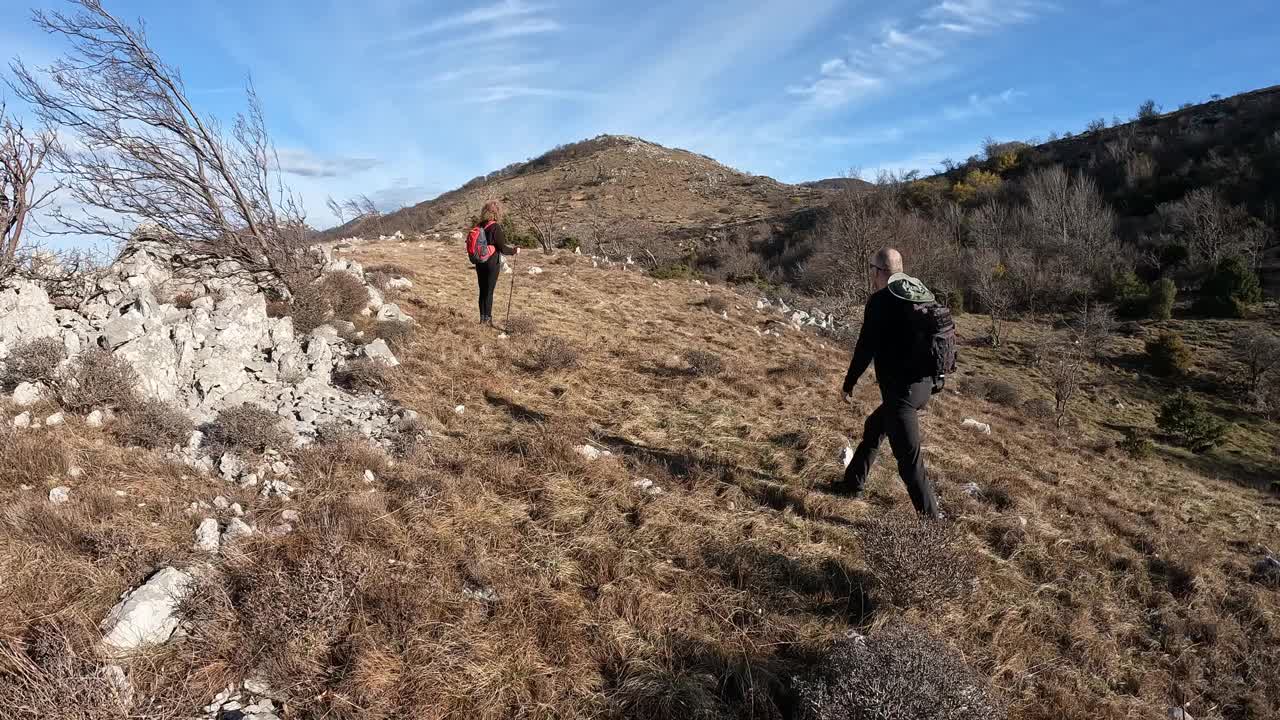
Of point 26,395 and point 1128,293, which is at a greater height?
point 26,395

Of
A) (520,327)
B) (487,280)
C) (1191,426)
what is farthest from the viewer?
(1191,426)

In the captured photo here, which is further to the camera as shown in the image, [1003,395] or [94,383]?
[1003,395]

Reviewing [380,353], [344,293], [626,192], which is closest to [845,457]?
[380,353]

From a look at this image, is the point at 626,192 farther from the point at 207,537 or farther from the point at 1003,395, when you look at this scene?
the point at 207,537

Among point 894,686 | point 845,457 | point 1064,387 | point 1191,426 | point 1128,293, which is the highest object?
point 1128,293

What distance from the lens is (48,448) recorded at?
347 cm

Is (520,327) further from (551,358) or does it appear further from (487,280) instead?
(551,358)

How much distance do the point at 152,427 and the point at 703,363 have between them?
5.83 metres

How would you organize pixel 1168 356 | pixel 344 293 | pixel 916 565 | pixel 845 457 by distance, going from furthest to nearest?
pixel 1168 356 < pixel 344 293 < pixel 845 457 < pixel 916 565

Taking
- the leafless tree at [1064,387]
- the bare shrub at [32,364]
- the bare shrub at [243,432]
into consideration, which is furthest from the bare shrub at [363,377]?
the leafless tree at [1064,387]

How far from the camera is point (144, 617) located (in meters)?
2.46

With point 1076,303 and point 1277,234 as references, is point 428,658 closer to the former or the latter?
point 1076,303

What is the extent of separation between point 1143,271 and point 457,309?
2888 centimetres

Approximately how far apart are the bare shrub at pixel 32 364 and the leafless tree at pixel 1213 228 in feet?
95.7
